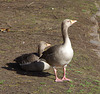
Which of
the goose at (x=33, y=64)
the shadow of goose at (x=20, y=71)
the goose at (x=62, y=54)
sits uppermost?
the goose at (x=62, y=54)

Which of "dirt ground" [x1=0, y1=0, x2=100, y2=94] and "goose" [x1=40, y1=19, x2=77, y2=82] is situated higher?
"goose" [x1=40, y1=19, x2=77, y2=82]

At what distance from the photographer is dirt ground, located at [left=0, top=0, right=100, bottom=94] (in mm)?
7434

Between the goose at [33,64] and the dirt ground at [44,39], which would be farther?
the goose at [33,64]

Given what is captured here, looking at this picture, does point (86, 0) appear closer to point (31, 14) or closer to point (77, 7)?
point (77, 7)

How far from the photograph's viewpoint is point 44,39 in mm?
12445

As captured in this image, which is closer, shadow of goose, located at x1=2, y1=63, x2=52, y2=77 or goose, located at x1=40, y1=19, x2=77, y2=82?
goose, located at x1=40, y1=19, x2=77, y2=82

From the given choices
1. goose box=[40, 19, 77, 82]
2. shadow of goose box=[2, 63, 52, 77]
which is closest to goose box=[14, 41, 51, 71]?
shadow of goose box=[2, 63, 52, 77]

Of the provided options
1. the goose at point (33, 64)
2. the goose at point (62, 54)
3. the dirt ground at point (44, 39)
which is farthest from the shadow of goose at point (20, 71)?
the goose at point (62, 54)

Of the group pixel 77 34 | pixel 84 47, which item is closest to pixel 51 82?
pixel 84 47

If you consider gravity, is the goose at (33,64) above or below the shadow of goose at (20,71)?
above

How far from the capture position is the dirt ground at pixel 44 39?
743cm

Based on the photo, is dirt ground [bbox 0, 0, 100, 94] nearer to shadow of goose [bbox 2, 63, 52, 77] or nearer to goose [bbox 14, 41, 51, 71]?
shadow of goose [bbox 2, 63, 52, 77]

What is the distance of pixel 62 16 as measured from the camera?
54.2 feet

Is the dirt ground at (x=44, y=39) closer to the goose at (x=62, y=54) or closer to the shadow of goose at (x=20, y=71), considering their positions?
the shadow of goose at (x=20, y=71)
